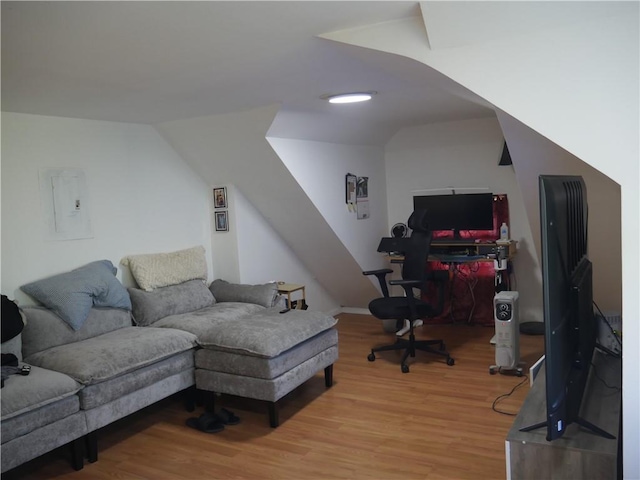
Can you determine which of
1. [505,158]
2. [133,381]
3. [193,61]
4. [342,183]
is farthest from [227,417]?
[505,158]

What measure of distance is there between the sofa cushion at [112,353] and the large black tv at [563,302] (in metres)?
2.37

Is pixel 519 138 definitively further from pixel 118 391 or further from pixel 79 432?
pixel 79 432

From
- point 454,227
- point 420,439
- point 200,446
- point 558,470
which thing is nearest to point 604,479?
point 558,470

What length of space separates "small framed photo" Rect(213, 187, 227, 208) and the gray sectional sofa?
1.09m

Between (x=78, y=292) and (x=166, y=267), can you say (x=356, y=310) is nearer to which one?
(x=166, y=267)

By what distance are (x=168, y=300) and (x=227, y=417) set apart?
1.18 metres

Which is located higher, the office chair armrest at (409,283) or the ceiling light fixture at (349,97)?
the ceiling light fixture at (349,97)

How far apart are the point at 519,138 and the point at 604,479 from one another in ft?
6.48

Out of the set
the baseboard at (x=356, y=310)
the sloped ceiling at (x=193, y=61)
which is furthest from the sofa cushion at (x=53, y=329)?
the baseboard at (x=356, y=310)

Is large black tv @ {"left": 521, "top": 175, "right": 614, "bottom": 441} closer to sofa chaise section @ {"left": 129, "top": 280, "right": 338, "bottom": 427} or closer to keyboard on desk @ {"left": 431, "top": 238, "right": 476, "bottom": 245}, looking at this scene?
sofa chaise section @ {"left": 129, "top": 280, "right": 338, "bottom": 427}

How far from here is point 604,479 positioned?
188 centimetres

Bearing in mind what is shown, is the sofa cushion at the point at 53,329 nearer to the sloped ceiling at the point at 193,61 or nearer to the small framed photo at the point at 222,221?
the sloped ceiling at the point at 193,61

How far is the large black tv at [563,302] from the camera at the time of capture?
1.76m

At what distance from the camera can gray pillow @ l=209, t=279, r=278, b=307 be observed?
4766mm
